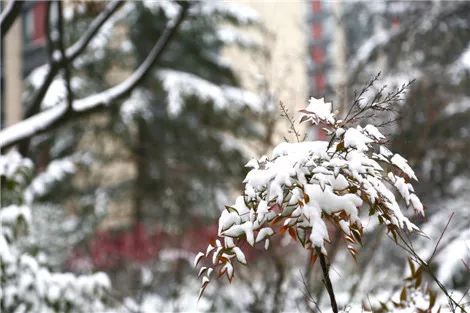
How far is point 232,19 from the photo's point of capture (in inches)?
486

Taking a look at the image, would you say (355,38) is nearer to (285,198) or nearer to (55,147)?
(55,147)

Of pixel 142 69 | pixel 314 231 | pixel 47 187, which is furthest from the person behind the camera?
pixel 47 187

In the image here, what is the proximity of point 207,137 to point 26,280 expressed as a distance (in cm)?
834

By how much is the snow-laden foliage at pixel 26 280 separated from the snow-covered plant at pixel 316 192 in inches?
104

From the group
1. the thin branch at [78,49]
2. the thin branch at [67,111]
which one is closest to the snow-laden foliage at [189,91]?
the thin branch at [67,111]

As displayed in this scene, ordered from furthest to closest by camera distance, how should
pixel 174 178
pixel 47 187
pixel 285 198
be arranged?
pixel 47 187
pixel 174 178
pixel 285 198

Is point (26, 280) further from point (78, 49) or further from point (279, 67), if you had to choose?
point (279, 67)

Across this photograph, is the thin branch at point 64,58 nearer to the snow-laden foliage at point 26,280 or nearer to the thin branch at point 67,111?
the thin branch at point 67,111

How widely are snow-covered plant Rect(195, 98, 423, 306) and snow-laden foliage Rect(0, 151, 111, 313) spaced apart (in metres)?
2.64

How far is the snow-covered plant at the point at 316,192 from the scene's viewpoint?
184cm

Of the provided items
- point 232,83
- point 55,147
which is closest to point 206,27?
point 232,83

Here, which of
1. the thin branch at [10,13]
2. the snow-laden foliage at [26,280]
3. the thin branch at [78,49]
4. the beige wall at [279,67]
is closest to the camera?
the snow-laden foliage at [26,280]

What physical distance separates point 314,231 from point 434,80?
6.70 meters

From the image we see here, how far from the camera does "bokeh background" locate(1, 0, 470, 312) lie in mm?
6031
